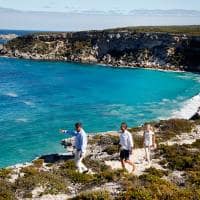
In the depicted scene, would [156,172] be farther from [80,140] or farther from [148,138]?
[80,140]

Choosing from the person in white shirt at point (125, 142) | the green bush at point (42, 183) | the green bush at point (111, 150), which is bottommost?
the green bush at point (111, 150)

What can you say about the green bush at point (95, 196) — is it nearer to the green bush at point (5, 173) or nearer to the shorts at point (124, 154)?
the shorts at point (124, 154)

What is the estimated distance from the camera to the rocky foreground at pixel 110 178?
19.7 m

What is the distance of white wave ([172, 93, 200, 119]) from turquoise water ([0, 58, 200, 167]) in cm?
129

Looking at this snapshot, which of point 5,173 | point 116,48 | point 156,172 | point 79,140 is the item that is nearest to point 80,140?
point 79,140

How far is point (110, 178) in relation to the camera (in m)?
22.7

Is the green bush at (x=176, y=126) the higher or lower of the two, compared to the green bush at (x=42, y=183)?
lower

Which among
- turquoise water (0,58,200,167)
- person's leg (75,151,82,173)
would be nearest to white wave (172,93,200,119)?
turquoise water (0,58,200,167)

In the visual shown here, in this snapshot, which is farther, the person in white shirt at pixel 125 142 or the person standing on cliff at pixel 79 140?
the person in white shirt at pixel 125 142

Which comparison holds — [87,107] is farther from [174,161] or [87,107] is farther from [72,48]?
[72,48]

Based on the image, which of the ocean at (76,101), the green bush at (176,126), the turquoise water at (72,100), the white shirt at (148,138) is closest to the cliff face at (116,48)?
the ocean at (76,101)

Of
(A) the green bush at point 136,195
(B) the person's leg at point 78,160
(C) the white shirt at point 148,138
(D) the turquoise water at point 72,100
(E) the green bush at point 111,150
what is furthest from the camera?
(D) the turquoise water at point 72,100

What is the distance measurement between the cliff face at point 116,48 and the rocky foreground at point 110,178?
97876 mm

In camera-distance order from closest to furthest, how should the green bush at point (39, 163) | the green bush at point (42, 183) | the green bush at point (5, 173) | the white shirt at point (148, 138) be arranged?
the green bush at point (42, 183)
the green bush at point (5, 173)
the white shirt at point (148, 138)
the green bush at point (39, 163)
